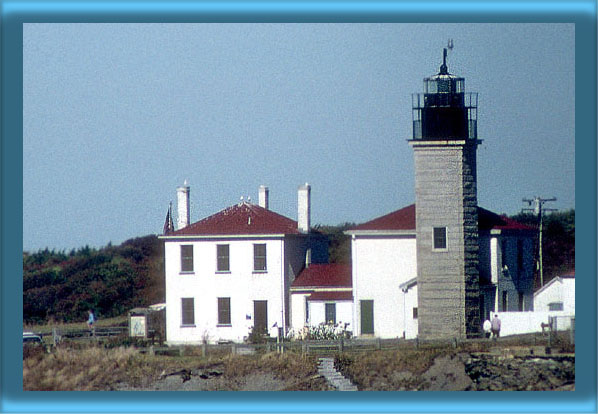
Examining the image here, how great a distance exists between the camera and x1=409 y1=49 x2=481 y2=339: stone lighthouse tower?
2633cm

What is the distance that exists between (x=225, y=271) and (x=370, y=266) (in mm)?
2642

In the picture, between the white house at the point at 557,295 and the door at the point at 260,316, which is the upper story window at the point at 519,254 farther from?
the door at the point at 260,316

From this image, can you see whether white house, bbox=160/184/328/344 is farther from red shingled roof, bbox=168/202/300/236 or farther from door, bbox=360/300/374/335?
door, bbox=360/300/374/335

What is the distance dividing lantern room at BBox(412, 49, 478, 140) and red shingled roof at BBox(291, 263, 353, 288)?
302 centimetres

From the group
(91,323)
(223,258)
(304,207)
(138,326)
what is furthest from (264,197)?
(91,323)

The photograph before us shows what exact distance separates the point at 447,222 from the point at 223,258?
409 centimetres

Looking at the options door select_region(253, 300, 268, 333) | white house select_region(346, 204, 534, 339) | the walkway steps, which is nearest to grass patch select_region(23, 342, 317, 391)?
the walkway steps

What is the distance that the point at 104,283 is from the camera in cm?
2625

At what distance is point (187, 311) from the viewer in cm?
2609

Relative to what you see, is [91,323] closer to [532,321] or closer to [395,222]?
[395,222]

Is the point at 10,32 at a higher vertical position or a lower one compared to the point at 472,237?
higher

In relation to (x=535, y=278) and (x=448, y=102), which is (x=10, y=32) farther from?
(x=535, y=278)
